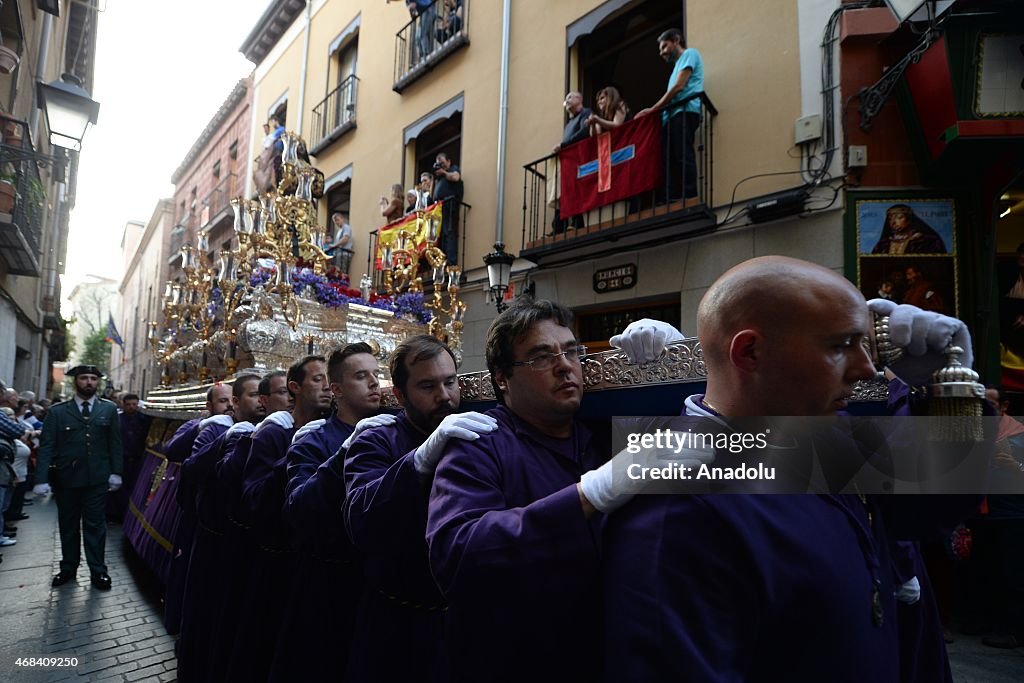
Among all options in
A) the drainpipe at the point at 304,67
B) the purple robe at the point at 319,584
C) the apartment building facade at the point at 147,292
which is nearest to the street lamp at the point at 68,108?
the purple robe at the point at 319,584

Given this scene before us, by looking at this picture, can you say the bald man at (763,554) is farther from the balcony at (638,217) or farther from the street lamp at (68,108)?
the street lamp at (68,108)

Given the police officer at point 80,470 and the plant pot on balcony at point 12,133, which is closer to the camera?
the police officer at point 80,470

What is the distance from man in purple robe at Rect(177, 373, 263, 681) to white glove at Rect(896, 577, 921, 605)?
306 centimetres

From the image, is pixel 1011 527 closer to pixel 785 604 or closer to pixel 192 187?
pixel 785 604

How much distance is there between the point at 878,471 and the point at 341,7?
15.5 m

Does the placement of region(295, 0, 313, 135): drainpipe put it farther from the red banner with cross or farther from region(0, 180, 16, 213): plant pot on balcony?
the red banner with cross

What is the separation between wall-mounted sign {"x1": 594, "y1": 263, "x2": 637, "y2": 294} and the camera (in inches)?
279

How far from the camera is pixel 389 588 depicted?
1897mm

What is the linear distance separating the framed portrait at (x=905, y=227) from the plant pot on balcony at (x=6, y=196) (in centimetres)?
971

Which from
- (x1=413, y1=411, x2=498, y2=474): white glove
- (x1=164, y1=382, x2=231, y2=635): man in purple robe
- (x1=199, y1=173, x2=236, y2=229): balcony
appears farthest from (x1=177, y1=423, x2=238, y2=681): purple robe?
(x1=199, y1=173, x2=236, y2=229): balcony

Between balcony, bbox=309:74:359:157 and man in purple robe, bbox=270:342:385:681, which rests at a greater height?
balcony, bbox=309:74:359:157

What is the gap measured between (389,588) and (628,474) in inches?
48.4

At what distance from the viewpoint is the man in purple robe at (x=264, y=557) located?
2635 millimetres

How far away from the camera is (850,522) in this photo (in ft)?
3.36
